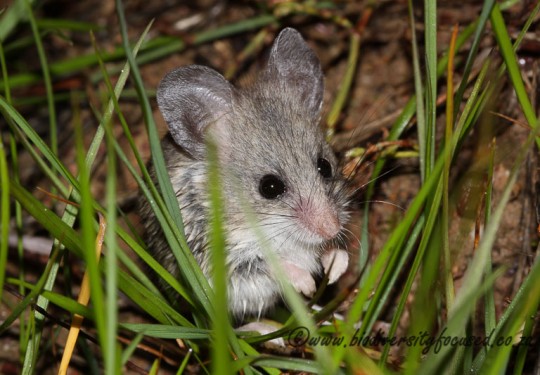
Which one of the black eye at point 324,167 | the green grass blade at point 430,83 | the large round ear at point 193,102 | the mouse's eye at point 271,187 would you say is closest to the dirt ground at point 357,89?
the black eye at point 324,167

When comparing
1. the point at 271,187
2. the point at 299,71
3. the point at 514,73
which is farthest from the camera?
the point at 299,71

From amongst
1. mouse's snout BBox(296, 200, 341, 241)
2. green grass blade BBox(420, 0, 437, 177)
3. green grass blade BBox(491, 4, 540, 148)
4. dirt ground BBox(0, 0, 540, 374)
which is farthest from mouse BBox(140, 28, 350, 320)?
green grass blade BBox(491, 4, 540, 148)

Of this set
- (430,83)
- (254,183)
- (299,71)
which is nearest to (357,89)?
(299,71)

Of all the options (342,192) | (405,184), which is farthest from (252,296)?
(405,184)

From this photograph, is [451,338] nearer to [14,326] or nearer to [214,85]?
[214,85]

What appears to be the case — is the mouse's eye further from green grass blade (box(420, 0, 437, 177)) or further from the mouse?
green grass blade (box(420, 0, 437, 177))

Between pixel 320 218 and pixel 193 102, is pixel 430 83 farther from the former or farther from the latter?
pixel 193 102

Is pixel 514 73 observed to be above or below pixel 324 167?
above

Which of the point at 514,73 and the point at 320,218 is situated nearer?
the point at 514,73
